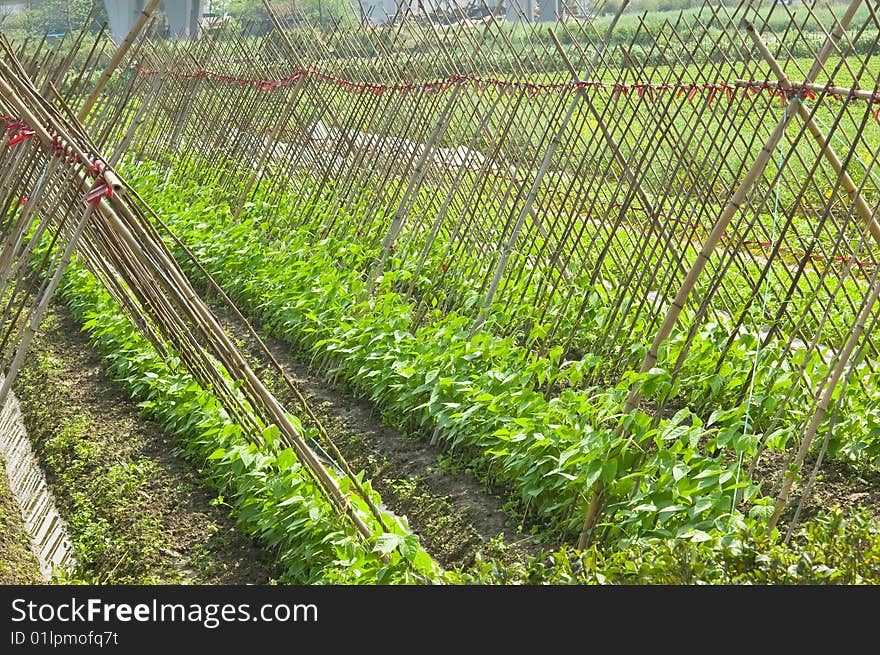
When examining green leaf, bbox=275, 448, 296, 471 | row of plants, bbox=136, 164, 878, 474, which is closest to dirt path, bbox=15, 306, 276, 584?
green leaf, bbox=275, 448, 296, 471

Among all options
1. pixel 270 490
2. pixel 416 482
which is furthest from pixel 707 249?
pixel 270 490

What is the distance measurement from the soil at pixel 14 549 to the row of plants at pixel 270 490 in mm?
785

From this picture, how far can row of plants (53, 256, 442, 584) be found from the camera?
3922mm

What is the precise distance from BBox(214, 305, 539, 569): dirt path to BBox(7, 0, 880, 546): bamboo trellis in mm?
580

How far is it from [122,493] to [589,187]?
281cm

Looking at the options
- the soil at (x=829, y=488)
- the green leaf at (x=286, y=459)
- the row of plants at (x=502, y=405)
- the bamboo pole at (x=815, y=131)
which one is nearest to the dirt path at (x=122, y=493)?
the green leaf at (x=286, y=459)

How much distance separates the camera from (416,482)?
5.42m

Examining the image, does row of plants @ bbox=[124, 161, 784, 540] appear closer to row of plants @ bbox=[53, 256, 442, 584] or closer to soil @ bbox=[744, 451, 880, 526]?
soil @ bbox=[744, 451, 880, 526]

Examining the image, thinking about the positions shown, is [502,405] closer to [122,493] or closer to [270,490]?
[270,490]

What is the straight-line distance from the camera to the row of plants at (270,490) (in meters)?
3.92

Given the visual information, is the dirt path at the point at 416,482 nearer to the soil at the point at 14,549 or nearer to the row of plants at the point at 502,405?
the row of plants at the point at 502,405

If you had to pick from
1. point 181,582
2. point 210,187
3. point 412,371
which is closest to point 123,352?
point 412,371

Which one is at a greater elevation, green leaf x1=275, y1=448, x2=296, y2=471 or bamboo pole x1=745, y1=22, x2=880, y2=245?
bamboo pole x1=745, y1=22, x2=880, y2=245

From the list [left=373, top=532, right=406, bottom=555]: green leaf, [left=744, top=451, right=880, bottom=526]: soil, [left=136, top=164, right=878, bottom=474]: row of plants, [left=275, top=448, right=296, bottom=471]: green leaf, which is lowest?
[left=373, top=532, right=406, bottom=555]: green leaf
